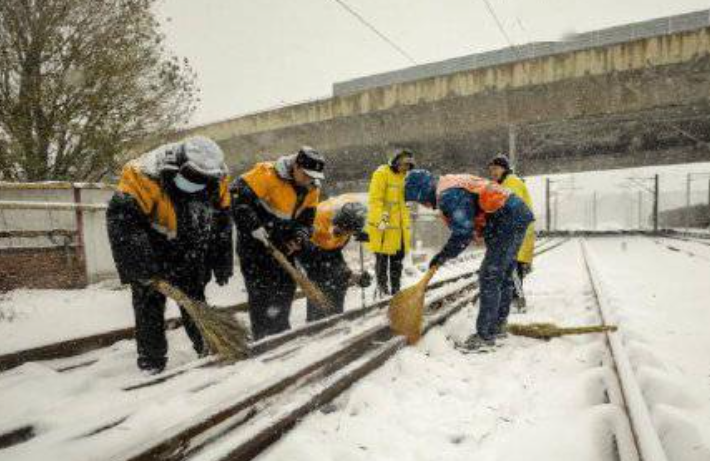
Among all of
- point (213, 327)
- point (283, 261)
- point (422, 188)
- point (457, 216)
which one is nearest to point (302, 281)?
point (283, 261)

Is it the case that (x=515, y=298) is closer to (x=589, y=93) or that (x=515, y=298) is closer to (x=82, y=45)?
(x=82, y=45)

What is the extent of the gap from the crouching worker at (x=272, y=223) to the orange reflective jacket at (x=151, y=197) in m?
0.76

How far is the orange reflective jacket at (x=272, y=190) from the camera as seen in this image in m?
4.27

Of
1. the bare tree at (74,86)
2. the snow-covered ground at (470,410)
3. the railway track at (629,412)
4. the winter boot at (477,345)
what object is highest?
the bare tree at (74,86)

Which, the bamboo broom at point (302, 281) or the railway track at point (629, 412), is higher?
the bamboo broom at point (302, 281)

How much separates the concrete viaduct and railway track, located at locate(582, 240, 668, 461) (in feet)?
40.4

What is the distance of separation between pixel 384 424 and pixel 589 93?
16.6 meters

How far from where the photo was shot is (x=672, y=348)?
390 centimetres

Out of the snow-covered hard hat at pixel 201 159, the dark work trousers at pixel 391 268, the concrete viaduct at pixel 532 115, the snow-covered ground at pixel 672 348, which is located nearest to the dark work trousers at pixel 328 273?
the dark work trousers at pixel 391 268

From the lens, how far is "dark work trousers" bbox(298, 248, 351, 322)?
5133 millimetres

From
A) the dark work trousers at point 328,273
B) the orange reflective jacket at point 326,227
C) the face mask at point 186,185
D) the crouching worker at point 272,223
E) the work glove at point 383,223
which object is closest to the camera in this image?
the face mask at point 186,185

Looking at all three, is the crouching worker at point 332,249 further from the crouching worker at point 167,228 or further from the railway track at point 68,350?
the railway track at point 68,350

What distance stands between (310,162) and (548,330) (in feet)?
7.77

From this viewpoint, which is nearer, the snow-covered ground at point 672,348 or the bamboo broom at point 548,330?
the snow-covered ground at point 672,348
